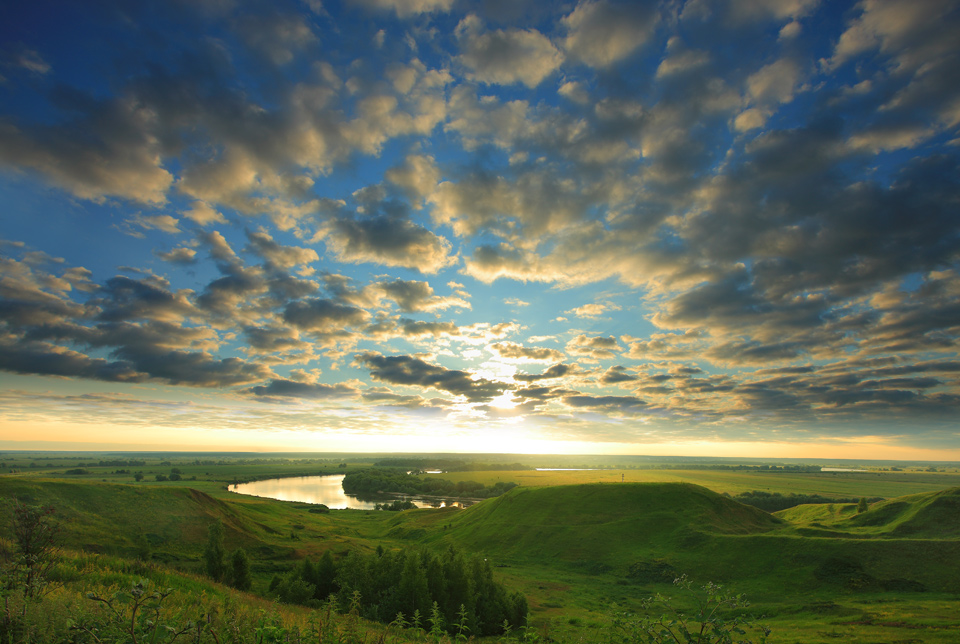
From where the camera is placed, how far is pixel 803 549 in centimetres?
5778

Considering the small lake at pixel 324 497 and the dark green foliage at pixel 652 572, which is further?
the small lake at pixel 324 497

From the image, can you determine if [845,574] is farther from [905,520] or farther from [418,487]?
[418,487]

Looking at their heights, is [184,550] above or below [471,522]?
above

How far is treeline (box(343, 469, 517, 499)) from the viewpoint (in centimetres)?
16438

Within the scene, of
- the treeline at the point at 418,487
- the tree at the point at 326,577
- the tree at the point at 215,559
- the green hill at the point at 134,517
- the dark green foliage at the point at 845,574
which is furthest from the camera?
the treeline at the point at 418,487

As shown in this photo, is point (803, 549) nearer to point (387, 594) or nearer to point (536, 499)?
point (536, 499)

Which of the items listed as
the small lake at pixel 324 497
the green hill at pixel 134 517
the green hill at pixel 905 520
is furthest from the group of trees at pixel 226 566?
the small lake at pixel 324 497

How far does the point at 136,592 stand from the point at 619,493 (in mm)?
92659

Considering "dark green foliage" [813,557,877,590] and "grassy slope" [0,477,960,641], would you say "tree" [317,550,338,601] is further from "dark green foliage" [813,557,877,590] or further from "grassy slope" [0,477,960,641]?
"dark green foliage" [813,557,877,590]

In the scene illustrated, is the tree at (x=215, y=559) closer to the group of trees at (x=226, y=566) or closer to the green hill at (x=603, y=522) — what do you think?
the group of trees at (x=226, y=566)

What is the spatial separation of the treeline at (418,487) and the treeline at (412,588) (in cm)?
12157

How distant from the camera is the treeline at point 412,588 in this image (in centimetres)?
3366

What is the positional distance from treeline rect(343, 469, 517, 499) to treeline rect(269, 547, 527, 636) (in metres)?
122


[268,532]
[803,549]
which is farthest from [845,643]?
[268,532]
